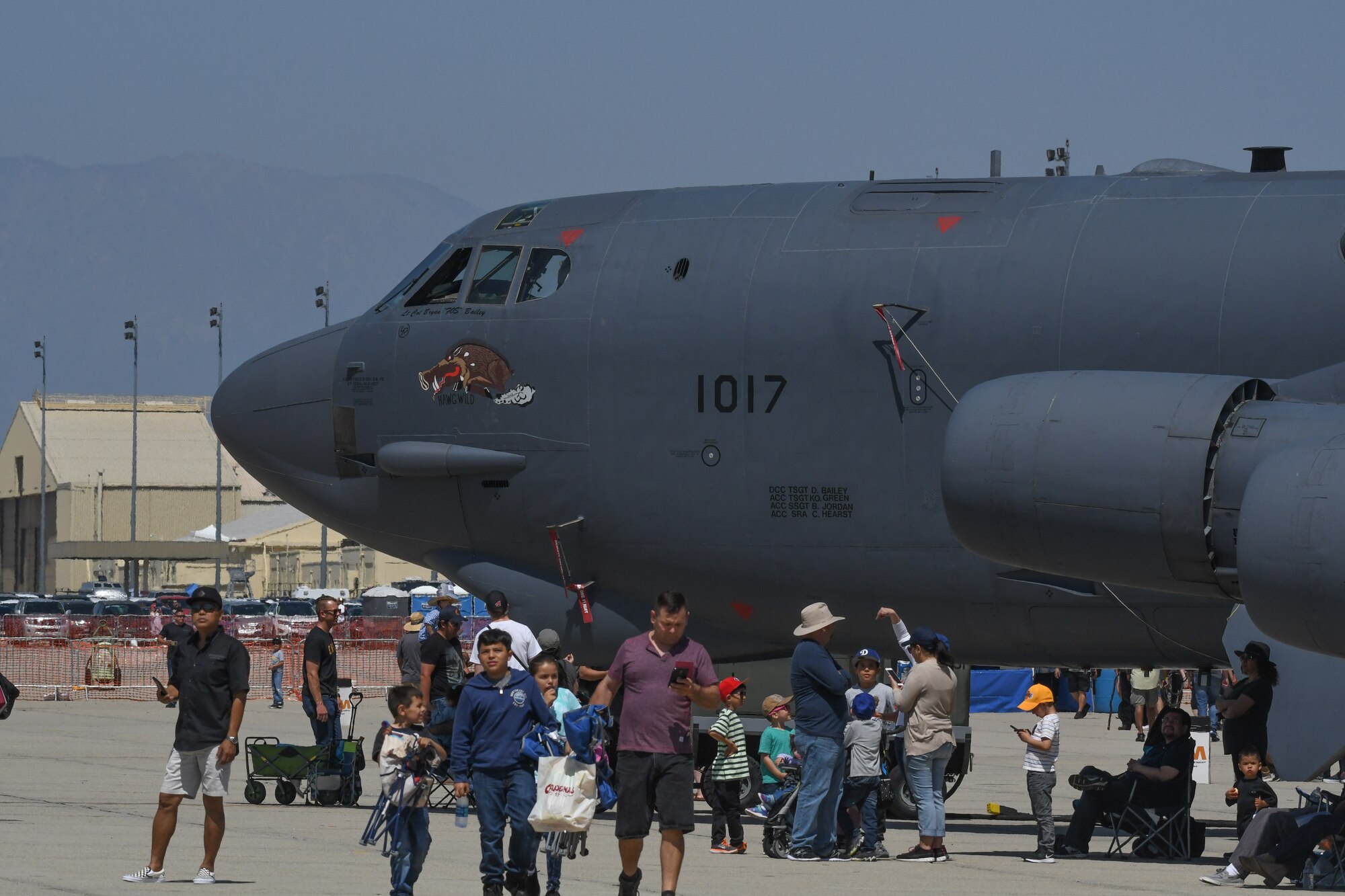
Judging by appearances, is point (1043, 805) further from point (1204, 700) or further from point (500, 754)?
point (1204, 700)

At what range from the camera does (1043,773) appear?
15.2 metres

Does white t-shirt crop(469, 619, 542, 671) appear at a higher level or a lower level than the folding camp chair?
higher

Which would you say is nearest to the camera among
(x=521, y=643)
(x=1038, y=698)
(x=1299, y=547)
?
(x=1299, y=547)

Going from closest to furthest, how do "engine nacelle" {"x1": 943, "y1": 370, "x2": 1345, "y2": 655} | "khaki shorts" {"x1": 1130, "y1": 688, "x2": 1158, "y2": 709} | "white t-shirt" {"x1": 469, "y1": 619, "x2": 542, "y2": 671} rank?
"engine nacelle" {"x1": 943, "y1": 370, "x2": 1345, "y2": 655} < "white t-shirt" {"x1": 469, "y1": 619, "x2": 542, "y2": 671} < "khaki shorts" {"x1": 1130, "y1": 688, "x2": 1158, "y2": 709}

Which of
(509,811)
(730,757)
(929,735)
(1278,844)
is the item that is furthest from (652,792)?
(1278,844)

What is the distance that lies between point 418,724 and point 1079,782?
19.5ft

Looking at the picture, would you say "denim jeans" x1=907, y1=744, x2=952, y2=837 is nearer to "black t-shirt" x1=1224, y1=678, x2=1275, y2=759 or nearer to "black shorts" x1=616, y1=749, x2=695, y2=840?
"black t-shirt" x1=1224, y1=678, x2=1275, y2=759

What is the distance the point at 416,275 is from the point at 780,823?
243 inches

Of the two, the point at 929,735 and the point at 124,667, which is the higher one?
the point at 929,735

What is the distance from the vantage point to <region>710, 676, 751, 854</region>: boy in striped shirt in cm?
1505

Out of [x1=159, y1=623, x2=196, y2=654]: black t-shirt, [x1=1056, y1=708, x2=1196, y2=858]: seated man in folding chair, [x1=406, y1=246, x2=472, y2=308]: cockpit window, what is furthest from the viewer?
[x1=159, y1=623, x2=196, y2=654]: black t-shirt

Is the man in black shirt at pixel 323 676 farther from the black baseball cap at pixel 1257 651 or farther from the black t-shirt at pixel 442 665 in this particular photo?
the black baseball cap at pixel 1257 651

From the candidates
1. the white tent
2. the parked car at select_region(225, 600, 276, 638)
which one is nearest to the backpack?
the parked car at select_region(225, 600, 276, 638)

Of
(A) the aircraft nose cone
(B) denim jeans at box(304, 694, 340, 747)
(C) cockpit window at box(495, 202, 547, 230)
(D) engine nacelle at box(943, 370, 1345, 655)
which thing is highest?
(C) cockpit window at box(495, 202, 547, 230)
